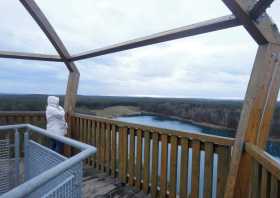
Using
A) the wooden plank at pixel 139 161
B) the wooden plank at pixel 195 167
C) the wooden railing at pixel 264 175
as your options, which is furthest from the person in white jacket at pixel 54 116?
the wooden railing at pixel 264 175

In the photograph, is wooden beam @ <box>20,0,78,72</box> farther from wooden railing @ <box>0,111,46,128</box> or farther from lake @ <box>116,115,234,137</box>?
lake @ <box>116,115,234,137</box>

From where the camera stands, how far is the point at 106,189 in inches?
133

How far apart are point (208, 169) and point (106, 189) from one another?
1568 mm

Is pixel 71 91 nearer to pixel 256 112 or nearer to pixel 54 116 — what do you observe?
pixel 54 116

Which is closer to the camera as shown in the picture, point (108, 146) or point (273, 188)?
point (273, 188)

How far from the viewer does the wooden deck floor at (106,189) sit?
10.5ft

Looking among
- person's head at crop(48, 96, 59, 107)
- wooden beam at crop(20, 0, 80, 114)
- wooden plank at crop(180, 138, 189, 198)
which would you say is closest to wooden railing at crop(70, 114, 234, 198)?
wooden plank at crop(180, 138, 189, 198)

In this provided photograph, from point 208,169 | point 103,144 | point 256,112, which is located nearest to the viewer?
point 256,112

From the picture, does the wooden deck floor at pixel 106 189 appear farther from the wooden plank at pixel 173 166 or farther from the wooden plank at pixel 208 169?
the wooden plank at pixel 208 169

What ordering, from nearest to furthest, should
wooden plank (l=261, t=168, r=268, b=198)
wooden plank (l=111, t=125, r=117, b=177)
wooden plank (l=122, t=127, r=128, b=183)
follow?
wooden plank (l=261, t=168, r=268, b=198), wooden plank (l=122, t=127, r=128, b=183), wooden plank (l=111, t=125, r=117, b=177)

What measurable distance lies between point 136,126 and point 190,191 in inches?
44.8

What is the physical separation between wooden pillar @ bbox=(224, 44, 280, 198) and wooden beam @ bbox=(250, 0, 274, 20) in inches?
12.2

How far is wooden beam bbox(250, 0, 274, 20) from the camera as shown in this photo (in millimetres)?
1710

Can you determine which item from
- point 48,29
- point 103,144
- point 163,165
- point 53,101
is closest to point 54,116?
point 53,101
